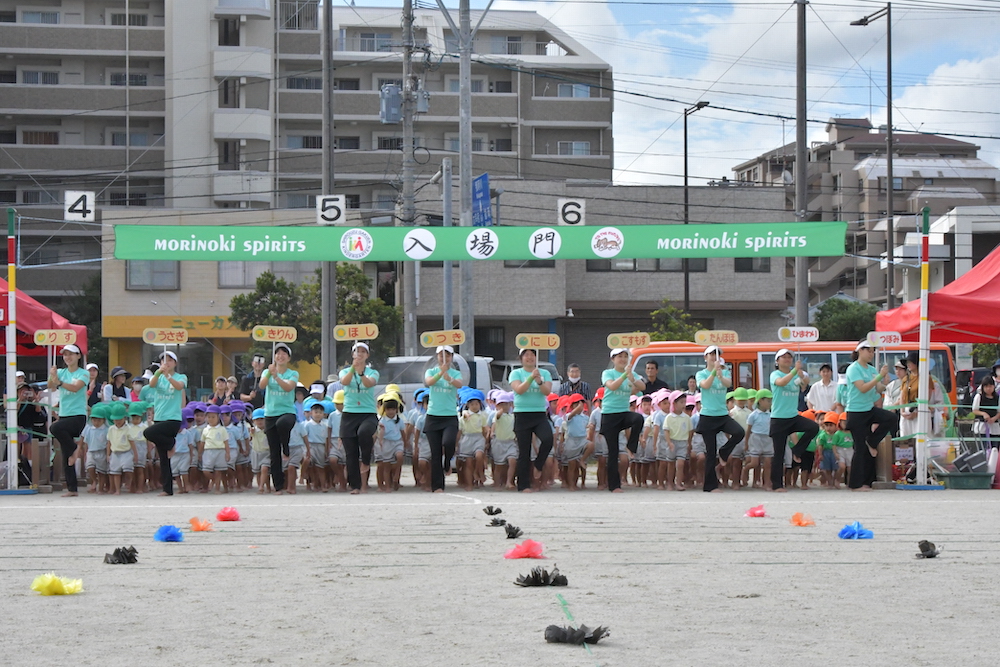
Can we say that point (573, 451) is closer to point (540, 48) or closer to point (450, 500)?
point (450, 500)

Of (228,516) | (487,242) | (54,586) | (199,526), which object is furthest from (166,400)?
(54,586)

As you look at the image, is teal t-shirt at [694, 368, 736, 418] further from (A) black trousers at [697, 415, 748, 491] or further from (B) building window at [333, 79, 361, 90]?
(B) building window at [333, 79, 361, 90]

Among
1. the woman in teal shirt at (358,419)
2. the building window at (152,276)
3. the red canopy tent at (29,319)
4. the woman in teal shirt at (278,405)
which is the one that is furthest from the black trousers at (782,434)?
the building window at (152,276)

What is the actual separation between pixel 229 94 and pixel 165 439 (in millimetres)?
39967

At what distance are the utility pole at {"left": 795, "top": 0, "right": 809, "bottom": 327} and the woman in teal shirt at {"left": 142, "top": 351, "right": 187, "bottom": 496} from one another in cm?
1572

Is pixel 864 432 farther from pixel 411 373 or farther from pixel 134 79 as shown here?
pixel 134 79

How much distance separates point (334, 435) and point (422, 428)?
1226 mm

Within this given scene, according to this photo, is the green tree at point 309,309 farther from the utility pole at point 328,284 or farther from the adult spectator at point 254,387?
the adult spectator at point 254,387

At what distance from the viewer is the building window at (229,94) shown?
52.6 m

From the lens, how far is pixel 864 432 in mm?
15836

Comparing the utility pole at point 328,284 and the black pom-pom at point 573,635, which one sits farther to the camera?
the utility pole at point 328,284

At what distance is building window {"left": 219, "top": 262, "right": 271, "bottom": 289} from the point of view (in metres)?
45.7

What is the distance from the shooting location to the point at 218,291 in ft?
150

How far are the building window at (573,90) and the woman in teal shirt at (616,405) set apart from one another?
4630cm
